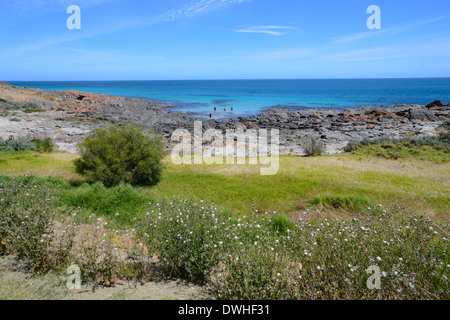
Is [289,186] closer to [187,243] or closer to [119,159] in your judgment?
[119,159]

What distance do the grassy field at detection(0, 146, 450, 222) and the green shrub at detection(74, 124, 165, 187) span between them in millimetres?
727

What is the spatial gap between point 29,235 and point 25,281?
3.04 ft

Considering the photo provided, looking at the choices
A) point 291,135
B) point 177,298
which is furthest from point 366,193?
point 291,135

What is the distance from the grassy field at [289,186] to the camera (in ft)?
30.1

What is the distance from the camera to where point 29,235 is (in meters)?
4.94

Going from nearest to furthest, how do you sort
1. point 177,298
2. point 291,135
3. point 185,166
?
point 177,298
point 185,166
point 291,135

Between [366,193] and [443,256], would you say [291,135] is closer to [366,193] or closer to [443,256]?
[366,193]

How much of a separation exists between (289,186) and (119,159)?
6.81 m

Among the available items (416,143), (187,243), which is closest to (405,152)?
(416,143)

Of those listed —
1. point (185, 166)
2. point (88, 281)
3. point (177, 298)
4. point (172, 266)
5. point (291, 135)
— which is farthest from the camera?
point (291, 135)

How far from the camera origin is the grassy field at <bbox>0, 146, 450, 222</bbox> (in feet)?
30.1

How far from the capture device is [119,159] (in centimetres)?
1127

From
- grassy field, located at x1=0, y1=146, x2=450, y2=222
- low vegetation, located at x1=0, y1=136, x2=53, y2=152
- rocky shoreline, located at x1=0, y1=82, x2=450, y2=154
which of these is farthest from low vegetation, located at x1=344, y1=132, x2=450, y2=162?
low vegetation, located at x1=0, y1=136, x2=53, y2=152
